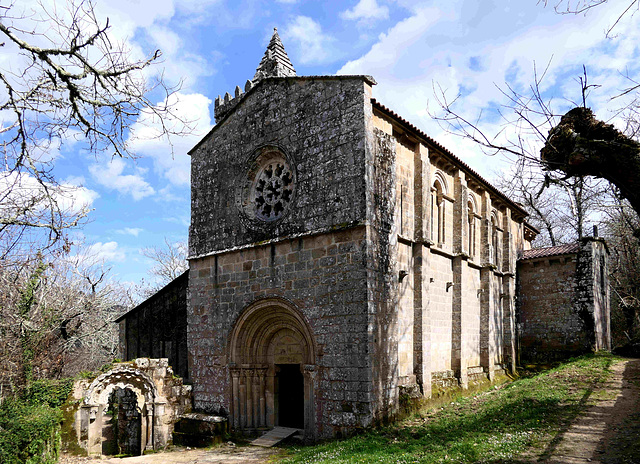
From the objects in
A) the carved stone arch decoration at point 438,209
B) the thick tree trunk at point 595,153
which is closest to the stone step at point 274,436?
the carved stone arch decoration at point 438,209

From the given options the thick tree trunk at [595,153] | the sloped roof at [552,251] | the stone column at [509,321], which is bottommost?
the stone column at [509,321]

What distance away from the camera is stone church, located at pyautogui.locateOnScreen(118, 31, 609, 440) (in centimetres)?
1066

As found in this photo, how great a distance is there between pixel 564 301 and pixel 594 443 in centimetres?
1145

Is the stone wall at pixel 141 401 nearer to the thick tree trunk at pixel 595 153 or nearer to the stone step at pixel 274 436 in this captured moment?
the stone step at pixel 274 436

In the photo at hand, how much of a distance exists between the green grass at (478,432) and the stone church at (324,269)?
27.2 inches

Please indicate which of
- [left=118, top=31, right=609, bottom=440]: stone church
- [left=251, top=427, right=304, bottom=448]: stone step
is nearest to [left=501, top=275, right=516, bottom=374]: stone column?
[left=118, top=31, right=609, bottom=440]: stone church

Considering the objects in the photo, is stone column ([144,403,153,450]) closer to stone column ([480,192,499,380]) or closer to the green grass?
the green grass

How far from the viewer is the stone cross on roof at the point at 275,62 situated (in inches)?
723

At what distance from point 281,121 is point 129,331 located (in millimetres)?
10236

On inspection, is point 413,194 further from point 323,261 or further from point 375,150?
point 323,261

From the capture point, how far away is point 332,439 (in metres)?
10.3

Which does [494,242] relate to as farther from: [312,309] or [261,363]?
[261,363]

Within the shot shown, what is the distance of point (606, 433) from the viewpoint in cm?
882

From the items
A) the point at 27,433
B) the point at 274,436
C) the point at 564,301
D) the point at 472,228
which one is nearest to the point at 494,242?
the point at 472,228
